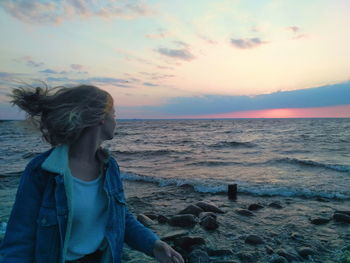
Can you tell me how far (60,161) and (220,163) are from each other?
1686 centimetres

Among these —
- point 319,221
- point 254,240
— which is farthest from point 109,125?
point 319,221

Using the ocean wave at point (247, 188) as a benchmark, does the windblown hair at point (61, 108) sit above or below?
above

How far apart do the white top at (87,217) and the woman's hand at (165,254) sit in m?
0.50

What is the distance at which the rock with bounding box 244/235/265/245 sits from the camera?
6.09 m

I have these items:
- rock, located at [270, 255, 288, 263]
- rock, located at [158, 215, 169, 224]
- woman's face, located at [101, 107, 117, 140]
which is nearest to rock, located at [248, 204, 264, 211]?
rock, located at [158, 215, 169, 224]

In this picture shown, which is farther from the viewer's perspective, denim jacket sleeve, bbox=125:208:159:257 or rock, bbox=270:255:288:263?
rock, bbox=270:255:288:263

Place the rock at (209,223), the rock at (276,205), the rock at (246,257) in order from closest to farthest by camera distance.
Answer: the rock at (246,257) < the rock at (209,223) < the rock at (276,205)

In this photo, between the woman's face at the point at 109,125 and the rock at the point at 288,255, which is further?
the rock at the point at 288,255

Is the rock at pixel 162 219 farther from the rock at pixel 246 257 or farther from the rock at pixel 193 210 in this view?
the rock at pixel 246 257

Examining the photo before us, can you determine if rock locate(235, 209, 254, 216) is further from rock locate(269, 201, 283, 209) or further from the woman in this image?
the woman

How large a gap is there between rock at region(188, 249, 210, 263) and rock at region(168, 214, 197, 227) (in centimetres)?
165

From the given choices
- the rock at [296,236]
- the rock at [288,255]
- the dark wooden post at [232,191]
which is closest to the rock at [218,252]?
the rock at [288,255]

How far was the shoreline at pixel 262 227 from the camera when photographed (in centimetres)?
557

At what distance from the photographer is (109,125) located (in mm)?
2377
